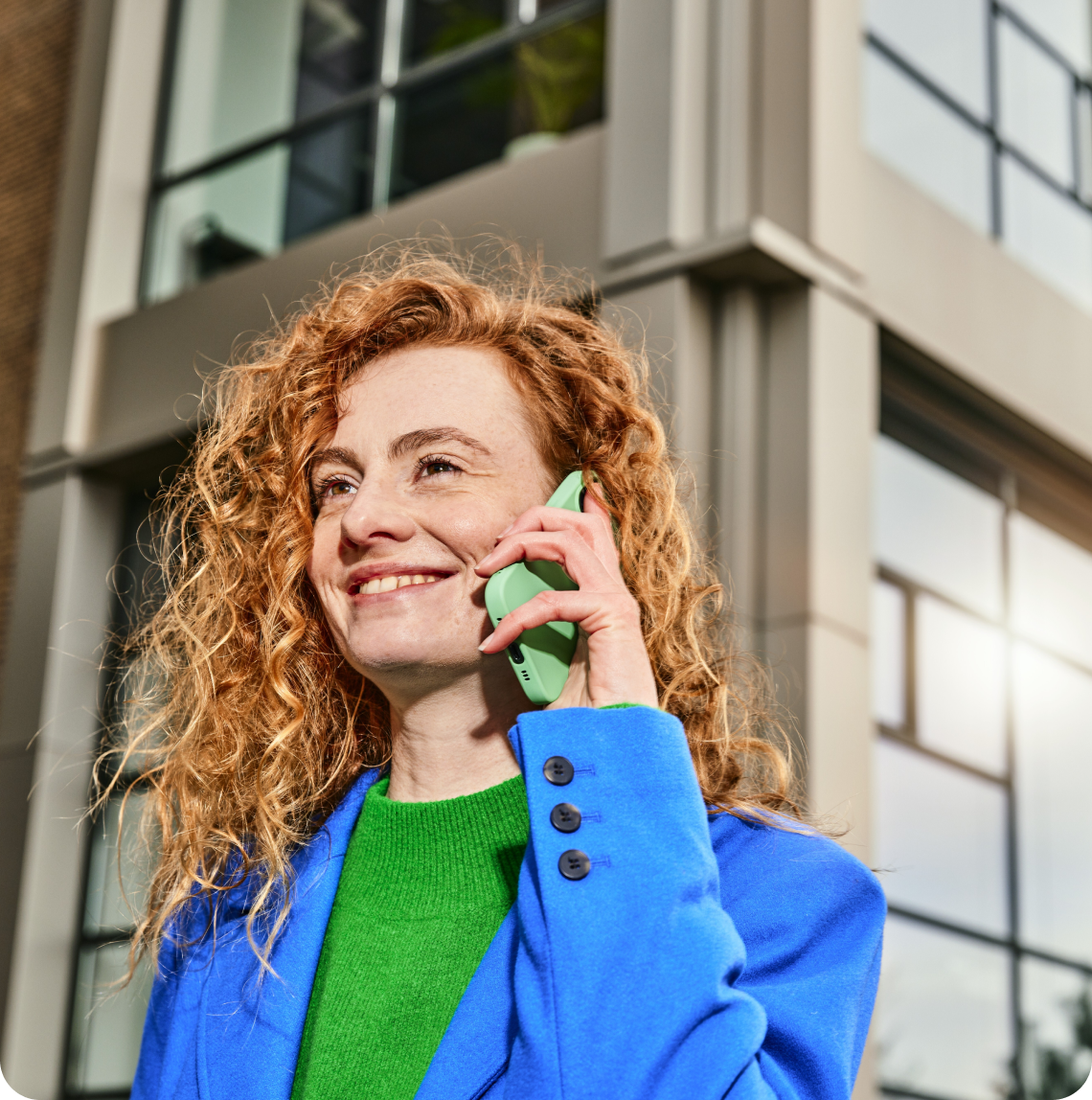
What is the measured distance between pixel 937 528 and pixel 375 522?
431 cm

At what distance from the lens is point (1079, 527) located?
6.41 m

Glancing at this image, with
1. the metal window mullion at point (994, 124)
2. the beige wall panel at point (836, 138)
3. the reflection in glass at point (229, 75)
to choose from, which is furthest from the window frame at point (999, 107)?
the reflection in glass at point (229, 75)

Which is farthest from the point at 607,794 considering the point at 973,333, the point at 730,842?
the point at 973,333

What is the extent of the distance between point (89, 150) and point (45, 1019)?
4161 millimetres

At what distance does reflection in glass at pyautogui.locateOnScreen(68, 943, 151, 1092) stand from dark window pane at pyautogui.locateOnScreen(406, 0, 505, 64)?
4340 millimetres

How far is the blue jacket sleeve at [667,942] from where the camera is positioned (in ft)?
4.23

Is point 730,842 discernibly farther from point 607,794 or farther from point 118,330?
point 118,330

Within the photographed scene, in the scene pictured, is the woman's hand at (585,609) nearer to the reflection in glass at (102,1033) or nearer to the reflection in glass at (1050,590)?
the reflection in glass at (1050,590)

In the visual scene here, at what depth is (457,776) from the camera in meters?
1.72

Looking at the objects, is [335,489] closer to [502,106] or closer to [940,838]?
[940,838]

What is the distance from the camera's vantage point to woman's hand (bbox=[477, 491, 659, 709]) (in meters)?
1.53

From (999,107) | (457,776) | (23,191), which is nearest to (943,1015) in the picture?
(999,107)

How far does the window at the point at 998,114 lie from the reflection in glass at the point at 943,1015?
283 cm

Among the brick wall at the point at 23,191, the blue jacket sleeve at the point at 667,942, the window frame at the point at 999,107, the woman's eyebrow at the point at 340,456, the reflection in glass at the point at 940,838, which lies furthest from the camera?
the brick wall at the point at 23,191
